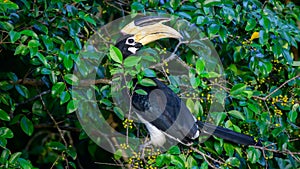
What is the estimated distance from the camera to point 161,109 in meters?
2.31

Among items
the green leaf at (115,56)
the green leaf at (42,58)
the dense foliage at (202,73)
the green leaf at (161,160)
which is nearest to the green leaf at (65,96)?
the dense foliage at (202,73)

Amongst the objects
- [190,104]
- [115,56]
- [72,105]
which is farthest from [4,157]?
[190,104]

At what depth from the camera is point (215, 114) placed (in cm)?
219

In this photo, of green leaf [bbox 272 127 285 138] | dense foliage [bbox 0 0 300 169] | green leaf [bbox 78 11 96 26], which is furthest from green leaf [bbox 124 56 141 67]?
green leaf [bbox 272 127 285 138]

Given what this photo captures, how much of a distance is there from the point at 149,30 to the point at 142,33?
0.17 ft

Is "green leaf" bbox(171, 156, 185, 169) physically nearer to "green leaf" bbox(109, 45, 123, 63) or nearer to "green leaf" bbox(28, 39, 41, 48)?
"green leaf" bbox(109, 45, 123, 63)

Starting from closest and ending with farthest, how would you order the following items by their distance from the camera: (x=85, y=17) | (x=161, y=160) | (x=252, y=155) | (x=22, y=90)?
(x=161, y=160) → (x=252, y=155) → (x=85, y=17) → (x=22, y=90)

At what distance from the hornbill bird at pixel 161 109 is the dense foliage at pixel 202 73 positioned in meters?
0.04

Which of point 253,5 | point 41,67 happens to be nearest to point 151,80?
point 41,67

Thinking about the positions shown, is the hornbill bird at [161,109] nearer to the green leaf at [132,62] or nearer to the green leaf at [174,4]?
the green leaf at [174,4]

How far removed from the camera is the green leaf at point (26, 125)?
2473 millimetres

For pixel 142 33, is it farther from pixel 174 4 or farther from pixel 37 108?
pixel 37 108

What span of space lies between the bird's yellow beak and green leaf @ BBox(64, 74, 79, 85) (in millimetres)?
382

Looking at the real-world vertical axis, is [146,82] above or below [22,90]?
above
